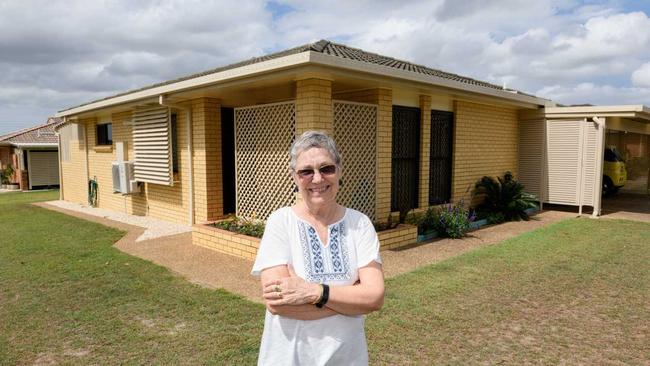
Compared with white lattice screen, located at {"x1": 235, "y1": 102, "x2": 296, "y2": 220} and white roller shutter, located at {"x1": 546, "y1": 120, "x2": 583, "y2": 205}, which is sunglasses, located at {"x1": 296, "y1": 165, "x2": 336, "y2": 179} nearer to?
white lattice screen, located at {"x1": 235, "y1": 102, "x2": 296, "y2": 220}

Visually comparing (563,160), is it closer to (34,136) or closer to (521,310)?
(521,310)

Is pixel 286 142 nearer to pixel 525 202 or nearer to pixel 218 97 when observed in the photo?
pixel 218 97

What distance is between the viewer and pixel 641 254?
6.49 m

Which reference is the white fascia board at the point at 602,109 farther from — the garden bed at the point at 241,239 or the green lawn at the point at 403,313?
the garden bed at the point at 241,239

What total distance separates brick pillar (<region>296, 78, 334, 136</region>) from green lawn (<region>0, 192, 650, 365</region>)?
2486mm

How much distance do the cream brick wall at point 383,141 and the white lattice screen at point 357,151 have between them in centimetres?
9

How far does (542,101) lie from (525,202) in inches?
108

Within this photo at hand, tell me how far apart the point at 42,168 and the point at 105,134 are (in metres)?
12.8

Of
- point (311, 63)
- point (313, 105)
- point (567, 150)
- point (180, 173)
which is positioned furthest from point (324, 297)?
point (567, 150)

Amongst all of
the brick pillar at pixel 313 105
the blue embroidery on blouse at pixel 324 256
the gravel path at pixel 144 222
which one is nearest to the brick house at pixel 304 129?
the brick pillar at pixel 313 105

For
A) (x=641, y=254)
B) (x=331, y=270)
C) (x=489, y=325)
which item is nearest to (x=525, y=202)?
(x=641, y=254)

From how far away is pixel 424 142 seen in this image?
27.2ft

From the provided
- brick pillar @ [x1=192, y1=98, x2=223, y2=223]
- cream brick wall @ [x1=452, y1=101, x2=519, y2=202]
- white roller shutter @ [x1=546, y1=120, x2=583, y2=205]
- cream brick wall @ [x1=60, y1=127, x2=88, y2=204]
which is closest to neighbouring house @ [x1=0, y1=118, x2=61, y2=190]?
cream brick wall @ [x1=60, y1=127, x2=88, y2=204]

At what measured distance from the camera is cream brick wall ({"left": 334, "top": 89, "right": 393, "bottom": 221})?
23.8 feet
